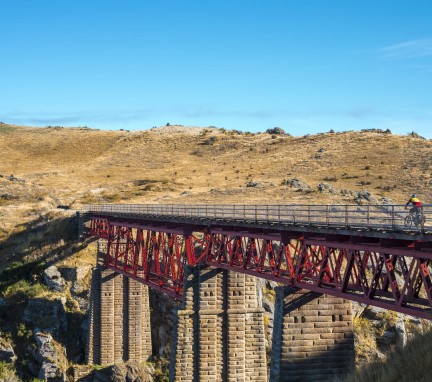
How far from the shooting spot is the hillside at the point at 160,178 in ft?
181

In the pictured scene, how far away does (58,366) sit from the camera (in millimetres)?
46344

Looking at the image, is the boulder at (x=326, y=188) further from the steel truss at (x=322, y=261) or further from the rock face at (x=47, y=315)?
the rock face at (x=47, y=315)

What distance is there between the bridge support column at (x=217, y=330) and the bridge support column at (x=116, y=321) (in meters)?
14.3

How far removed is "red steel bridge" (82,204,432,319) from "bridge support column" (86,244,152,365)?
10.2ft

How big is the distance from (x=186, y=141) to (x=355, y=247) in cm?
12006

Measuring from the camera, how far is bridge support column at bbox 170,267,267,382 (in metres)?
33.7

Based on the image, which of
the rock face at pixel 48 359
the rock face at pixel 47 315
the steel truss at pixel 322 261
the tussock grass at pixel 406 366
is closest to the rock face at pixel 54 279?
the rock face at pixel 47 315

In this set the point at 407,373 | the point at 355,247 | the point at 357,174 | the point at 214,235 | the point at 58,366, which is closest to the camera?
the point at 407,373

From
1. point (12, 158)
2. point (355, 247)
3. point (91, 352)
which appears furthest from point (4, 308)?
point (12, 158)

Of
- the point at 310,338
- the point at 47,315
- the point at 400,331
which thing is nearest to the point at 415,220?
the point at 310,338

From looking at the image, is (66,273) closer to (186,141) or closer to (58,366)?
Result: (58,366)

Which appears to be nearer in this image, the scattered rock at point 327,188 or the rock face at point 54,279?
the rock face at point 54,279

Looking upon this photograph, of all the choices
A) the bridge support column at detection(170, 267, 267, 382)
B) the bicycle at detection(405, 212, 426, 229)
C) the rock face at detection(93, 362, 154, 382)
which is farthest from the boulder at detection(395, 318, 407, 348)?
the bicycle at detection(405, 212, 426, 229)

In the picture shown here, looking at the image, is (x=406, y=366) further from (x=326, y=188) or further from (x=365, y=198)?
(x=326, y=188)
